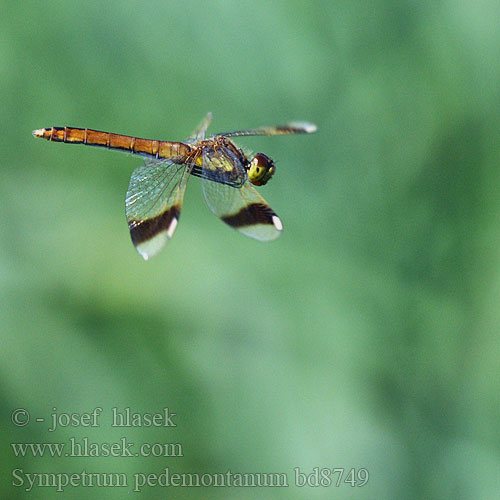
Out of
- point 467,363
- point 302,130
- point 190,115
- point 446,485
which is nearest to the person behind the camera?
point 302,130

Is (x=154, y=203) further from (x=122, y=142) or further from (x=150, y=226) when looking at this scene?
(x=122, y=142)

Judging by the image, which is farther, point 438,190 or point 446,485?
point 438,190

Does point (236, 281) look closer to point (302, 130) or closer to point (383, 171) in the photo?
point (383, 171)

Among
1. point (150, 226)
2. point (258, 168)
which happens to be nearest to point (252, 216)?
point (258, 168)

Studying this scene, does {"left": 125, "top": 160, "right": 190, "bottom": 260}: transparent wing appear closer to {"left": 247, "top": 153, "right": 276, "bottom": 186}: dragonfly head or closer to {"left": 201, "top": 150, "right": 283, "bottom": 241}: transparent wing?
{"left": 201, "top": 150, "right": 283, "bottom": 241}: transparent wing

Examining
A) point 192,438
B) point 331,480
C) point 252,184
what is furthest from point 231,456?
point 252,184

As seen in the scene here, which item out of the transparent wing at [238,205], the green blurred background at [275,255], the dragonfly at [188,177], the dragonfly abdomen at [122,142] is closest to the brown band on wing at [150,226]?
the dragonfly at [188,177]

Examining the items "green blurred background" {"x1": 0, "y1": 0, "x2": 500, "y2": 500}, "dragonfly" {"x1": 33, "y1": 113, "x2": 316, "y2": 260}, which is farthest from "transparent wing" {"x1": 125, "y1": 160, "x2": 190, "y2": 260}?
"green blurred background" {"x1": 0, "y1": 0, "x2": 500, "y2": 500}

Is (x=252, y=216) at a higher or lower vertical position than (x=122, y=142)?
Result: lower
